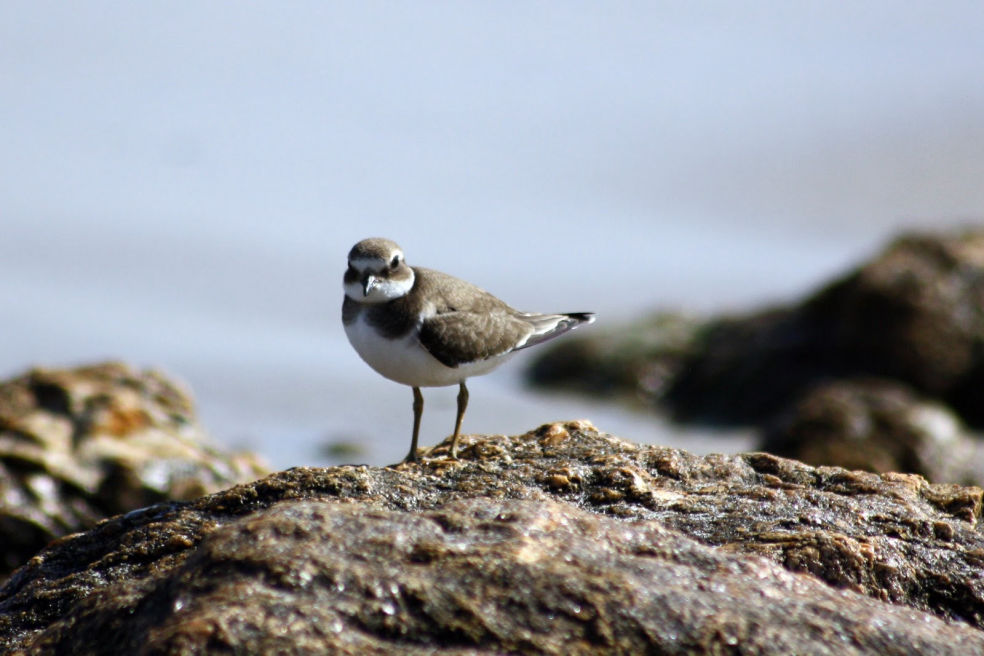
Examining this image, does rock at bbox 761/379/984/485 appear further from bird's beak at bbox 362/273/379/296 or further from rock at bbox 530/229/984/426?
bird's beak at bbox 362/273/379/296

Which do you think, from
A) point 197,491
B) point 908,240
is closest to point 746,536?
point 197,491

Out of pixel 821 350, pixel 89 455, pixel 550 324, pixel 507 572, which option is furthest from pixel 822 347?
pixel 507 572

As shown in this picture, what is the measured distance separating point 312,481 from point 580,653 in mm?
1601

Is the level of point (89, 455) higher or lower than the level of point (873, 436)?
lower

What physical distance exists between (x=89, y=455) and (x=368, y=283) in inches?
97.1

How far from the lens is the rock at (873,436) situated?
1021cm

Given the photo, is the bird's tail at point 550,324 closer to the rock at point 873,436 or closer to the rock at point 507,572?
the rock at point 507,572

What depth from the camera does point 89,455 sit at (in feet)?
24.8

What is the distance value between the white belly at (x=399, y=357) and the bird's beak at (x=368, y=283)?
0.51 feet

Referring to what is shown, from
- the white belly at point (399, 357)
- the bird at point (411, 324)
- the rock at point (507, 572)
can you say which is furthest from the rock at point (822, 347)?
the rock at point (507, 572)

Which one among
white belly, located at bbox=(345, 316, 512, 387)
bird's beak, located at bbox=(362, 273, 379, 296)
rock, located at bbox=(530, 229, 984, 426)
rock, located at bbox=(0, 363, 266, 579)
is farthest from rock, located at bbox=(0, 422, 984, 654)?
rock, located at bbox=(530, 229, 984, 426)

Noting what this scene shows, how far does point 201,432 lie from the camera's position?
26.9ft

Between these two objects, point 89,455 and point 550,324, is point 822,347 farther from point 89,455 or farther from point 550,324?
point 89,455

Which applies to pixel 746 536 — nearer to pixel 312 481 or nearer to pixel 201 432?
pixel 312 481
